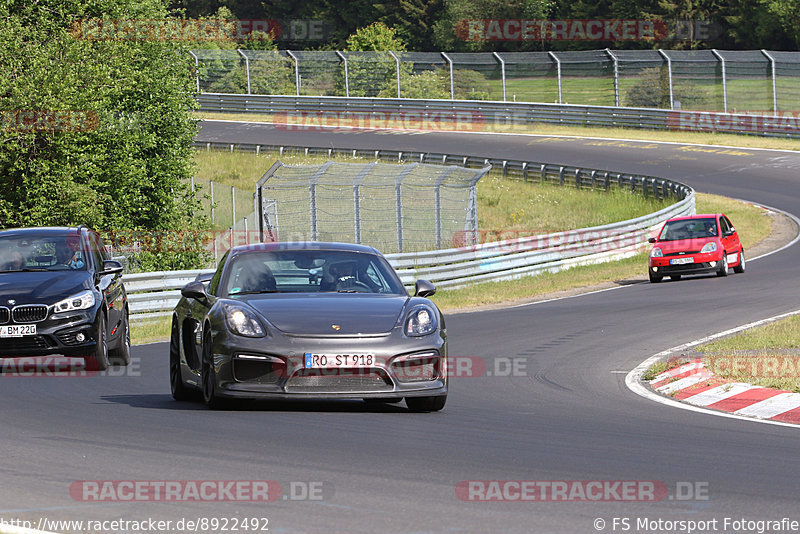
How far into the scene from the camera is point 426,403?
9.78 metres

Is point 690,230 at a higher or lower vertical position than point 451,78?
lower

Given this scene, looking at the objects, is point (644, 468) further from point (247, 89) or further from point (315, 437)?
point (247, 89)

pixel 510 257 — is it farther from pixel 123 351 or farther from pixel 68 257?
pixel 68 257

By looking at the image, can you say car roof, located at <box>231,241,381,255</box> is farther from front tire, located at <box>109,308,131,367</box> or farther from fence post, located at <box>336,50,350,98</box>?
fence post, located at <box>336,50,350,98</box>

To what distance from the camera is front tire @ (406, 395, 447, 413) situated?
975 cm

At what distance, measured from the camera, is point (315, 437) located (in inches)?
326

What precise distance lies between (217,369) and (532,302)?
15.2 m

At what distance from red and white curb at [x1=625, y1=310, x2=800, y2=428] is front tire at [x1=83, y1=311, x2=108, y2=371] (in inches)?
219

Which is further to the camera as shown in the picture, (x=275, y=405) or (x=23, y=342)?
(x=23, y=342)

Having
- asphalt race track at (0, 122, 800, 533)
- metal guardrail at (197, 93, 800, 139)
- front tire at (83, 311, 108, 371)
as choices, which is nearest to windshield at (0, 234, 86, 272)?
front tire at (83, 311, 108, 371)

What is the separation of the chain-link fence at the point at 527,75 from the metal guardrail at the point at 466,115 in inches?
40.4

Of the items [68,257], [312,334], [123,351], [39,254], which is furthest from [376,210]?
[312,334]

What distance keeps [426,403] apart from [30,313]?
4.96 metres

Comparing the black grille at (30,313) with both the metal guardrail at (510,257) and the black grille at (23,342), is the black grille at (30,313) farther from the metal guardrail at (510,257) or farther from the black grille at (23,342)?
the metal guardrail at (510,257)
